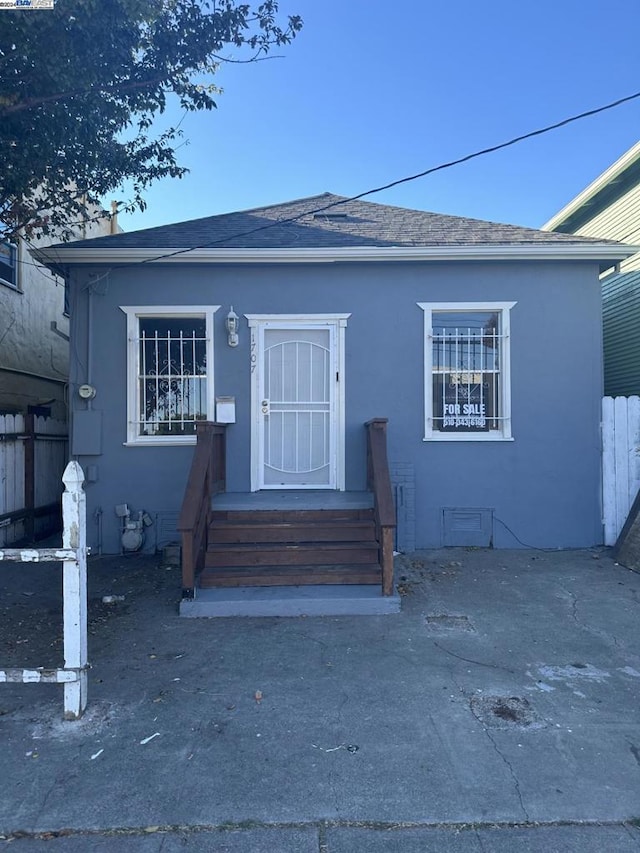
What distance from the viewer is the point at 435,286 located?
22.7ft

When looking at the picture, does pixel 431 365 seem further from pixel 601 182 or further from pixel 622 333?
pixel 601 182

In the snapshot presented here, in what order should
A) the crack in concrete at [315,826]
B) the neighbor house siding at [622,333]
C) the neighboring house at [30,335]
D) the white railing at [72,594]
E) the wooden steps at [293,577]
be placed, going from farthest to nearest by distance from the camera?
the neighboring house at [30,335]
the neighbor house siding at [622,333]
the wooden steps at [293,577]
the white railing at [72,594]
the crack in concrete at [315,826]

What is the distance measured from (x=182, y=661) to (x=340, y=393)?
3.84 metres

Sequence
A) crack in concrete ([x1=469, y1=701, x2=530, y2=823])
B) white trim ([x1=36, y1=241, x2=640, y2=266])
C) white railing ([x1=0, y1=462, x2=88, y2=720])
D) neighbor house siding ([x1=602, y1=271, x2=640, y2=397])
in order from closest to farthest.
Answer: crack in concrete ([x1=469, y1=701, x2=530, y2=823]), white railing ([x1=0, y1=462, x2=88, y2=720]), white trim ([x1=36, y1=241, x2=640, y2=266]), neighbor house siding ([x1=602, y1=271, x2=640, y2=397])

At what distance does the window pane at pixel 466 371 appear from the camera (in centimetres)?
698

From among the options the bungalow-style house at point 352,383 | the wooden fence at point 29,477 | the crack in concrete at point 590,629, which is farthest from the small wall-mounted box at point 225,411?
the crack in concrete at point 590,629

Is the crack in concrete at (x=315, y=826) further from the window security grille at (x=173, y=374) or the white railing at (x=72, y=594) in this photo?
the window security grille at (x=173, y=374)

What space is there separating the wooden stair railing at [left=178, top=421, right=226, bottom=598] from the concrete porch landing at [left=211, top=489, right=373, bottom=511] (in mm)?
293

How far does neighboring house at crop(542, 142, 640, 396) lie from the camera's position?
8.74 metres

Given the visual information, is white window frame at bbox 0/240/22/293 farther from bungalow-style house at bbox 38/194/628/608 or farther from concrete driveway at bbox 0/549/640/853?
concrete driveway at bbox 0/549/640/853

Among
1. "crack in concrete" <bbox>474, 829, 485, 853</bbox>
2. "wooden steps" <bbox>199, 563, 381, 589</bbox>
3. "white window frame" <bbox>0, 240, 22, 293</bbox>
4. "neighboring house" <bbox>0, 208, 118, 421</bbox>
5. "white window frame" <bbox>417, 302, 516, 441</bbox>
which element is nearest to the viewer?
"crack in concrete" <bbox>474, 829, 485, 853</bbox>

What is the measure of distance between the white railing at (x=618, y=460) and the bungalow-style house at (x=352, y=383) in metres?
0.13

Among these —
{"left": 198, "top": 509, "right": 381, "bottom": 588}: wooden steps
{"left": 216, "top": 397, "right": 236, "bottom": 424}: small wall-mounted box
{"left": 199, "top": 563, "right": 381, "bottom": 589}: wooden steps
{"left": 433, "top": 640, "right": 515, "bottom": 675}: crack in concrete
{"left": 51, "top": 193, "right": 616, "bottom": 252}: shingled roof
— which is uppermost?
{"left": 51, "top": 193, "right": 616, "bottom": 252}: shingled roof

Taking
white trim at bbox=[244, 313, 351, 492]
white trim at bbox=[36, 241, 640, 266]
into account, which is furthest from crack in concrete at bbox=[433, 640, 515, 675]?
white trim at bbox=[36, 241, 640, 266]
